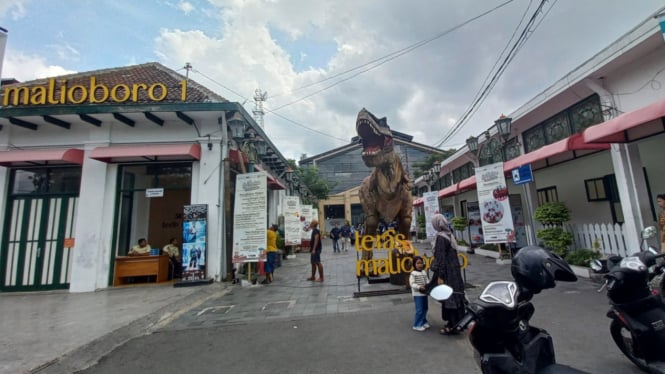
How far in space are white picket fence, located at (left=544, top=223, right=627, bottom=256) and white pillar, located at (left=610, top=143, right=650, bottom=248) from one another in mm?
164

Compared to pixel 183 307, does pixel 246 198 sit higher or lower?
higher

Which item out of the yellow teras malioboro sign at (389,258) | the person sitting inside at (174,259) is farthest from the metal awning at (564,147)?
the person sitting inside at (174,259)

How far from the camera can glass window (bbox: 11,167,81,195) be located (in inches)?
335

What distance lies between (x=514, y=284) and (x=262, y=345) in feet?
10.3

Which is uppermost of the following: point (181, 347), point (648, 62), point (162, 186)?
point (648, 62)

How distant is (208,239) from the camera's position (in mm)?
8031

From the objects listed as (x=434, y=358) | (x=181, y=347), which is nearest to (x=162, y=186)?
(x=181, y=347)

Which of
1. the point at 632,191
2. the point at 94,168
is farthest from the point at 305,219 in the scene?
the point at 632,191

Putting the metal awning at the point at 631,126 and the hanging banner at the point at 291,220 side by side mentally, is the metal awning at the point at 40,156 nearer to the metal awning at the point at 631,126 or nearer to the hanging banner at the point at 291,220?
the hanging banner at the point at 291,220

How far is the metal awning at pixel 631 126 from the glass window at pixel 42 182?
12439 mm

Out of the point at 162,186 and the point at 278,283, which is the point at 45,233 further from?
the point at 278,283

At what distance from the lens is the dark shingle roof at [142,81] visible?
28.5 ft

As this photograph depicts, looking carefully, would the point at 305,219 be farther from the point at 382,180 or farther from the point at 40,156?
the point at 40,156

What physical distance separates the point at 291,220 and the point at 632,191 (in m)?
10.3
